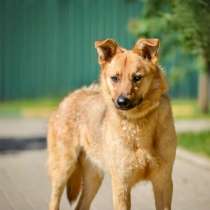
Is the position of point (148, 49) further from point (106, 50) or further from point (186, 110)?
point (186, 110)

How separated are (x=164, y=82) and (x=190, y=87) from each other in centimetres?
1357

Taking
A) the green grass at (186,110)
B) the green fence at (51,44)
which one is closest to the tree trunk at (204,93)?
the green grass at (186,110)

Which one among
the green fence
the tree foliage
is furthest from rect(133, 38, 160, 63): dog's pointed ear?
the green fence

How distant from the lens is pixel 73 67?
67.9 ft

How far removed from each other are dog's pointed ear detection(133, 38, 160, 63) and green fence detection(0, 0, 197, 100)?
43.0 feet

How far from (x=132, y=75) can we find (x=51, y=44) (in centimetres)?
1382

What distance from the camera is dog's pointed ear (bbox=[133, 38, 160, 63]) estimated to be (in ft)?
24.1

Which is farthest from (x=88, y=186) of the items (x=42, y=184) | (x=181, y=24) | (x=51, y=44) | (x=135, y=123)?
(x=51, y=44)

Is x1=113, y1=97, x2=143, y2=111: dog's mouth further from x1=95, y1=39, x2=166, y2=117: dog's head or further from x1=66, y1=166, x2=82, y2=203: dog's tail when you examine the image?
x1=66, y1=166, x2=82, y2=203: dog's tail

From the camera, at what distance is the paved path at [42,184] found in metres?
9.12

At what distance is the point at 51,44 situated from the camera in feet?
68.2

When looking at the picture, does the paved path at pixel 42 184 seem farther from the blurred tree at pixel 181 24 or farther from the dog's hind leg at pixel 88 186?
the blurred tree at pixel 181 24

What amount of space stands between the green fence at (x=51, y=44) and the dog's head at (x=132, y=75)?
42.7ft

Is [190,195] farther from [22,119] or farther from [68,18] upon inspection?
[68,18]
